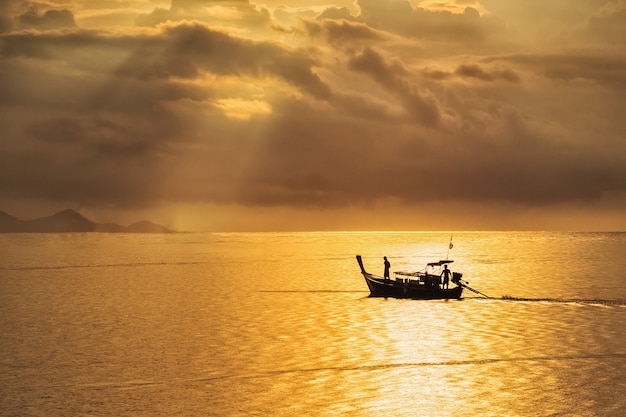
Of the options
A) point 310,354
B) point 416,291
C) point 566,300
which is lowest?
point 310,354

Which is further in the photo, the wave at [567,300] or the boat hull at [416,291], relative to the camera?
the boat hull at [416,291]

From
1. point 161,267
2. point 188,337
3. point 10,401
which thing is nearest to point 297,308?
point 188,337

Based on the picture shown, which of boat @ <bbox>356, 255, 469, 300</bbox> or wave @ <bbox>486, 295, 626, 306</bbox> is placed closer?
wave @ <bbox>486, 295, 626, 306</bbox>

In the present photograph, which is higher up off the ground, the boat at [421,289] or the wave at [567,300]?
the boat at [421,289]

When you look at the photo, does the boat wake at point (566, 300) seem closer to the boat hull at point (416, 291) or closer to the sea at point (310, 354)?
the sea at point (310, 354)

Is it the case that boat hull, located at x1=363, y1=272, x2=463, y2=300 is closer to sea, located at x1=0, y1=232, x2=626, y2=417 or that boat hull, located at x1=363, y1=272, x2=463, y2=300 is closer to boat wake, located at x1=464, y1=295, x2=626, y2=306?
sea, located at x1=0, y1=232, x2=626, y2=417

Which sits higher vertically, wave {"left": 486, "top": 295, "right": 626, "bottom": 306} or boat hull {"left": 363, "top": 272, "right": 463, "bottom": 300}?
boat hull {"left": 363, "top": 272, "right": 463, "bottom": 300}

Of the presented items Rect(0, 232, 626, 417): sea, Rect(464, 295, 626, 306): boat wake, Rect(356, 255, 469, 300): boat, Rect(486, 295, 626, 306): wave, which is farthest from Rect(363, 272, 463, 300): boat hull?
Rect(486, 295, 626, 306): wave

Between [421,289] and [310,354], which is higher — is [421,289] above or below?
above

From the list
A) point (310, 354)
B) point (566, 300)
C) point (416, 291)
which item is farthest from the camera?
point (566, 300)

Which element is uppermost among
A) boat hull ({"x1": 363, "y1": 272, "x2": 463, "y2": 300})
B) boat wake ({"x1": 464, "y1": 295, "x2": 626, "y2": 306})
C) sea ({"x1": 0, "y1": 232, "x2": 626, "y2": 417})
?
boat hull ({"x1": 363, "y1": 272, "x2": 463, "y2": 300})

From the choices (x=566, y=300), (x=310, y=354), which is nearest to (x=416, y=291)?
(x=566, y=300)

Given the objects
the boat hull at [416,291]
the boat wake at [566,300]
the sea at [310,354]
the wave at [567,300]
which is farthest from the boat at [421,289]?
the wave at [567,300]

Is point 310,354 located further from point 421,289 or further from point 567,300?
point 567,300
